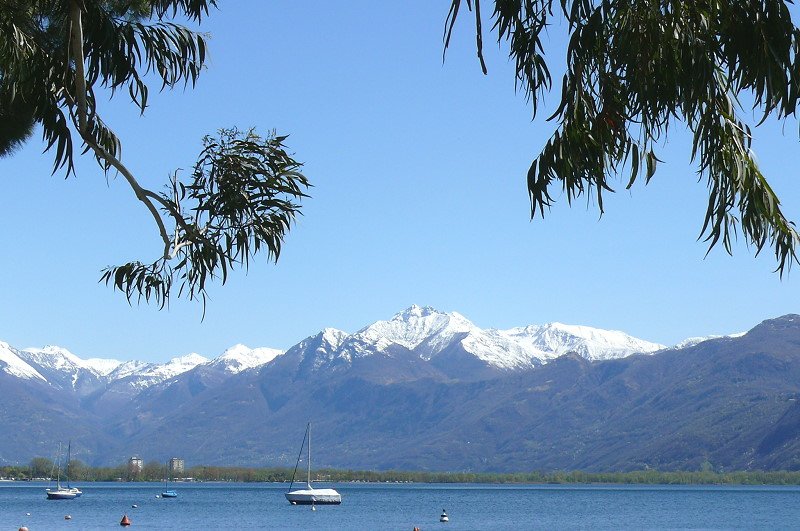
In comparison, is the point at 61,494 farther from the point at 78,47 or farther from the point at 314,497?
the point at 78,47

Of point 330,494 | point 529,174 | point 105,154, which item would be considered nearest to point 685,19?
point 529,174

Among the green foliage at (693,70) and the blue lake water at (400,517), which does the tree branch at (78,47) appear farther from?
the blue lake water at (400,517)

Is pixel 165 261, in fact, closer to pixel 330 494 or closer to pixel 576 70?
pixel 576 70

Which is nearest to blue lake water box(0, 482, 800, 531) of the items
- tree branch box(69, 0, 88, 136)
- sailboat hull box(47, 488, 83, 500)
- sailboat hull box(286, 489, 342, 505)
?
sailboat hull box(286, 489, 342, 505)

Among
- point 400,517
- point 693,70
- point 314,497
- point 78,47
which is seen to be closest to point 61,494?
point 314,497

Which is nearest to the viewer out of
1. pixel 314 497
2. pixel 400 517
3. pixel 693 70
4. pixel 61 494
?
pixel 693 70

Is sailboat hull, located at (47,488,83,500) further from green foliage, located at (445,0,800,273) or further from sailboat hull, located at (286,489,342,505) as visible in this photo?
green foliage, located at (445,0,800,273)

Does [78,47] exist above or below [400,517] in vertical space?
above

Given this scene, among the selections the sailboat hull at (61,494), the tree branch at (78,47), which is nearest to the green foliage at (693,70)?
the tree branch at (78,47)

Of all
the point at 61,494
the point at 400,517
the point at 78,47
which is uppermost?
the point at 78,47

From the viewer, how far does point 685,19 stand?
736cm

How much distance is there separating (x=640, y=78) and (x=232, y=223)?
20.1ft

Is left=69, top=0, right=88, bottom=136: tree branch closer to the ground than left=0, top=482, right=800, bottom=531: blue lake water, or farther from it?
farther from it

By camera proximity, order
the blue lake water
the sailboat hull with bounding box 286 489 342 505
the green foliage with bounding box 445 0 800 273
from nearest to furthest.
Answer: the green foliage with bounding box 445 0 800 273 < the blue lake water < the sailboat hull with bounding box 286 489 342 505
